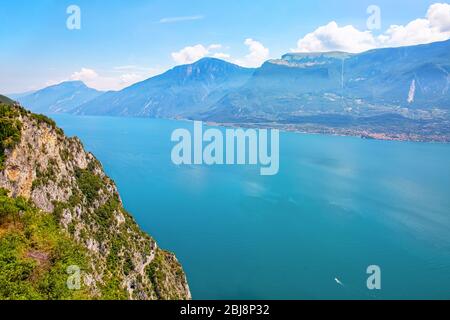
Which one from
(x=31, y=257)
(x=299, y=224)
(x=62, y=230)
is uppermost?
(x=31, y=257)

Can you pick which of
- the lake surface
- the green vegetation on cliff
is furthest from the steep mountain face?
the lake surface

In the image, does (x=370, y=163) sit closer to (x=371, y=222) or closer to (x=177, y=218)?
(x=371, y=222)

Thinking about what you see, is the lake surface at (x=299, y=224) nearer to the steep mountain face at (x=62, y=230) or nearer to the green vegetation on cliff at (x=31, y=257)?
the steep mountain face at (x=62, y=230)

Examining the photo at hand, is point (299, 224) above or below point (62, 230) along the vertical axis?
below

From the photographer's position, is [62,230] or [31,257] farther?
[62,230]

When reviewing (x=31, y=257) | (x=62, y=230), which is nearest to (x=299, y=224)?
(x=62, y=230)

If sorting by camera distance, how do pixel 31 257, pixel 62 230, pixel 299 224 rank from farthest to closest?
pixel 299 224, pixel 62 230, pixel 31 257

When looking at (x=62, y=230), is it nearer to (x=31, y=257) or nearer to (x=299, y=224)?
(x=31, y=257)
